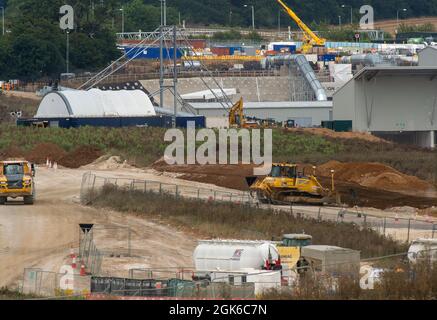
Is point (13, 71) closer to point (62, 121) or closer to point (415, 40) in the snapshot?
point (62, 121)

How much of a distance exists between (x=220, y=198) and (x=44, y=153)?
58.3ft

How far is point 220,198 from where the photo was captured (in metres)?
49.0

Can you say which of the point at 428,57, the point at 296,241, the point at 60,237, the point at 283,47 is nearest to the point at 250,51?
the point at 283,47

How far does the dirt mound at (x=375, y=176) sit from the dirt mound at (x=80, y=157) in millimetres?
A: 11477

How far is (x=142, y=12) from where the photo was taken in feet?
594

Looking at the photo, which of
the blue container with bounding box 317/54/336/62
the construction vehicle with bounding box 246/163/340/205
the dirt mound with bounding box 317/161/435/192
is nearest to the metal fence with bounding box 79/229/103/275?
the construction vehicle with bounding box 246/163/340/205

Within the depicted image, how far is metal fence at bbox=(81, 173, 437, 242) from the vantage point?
3977cm

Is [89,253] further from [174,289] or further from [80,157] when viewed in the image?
[80,157]

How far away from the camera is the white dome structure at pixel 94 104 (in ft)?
266

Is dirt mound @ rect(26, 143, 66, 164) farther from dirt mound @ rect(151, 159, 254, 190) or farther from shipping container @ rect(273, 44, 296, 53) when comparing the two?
shipping container @ rect(273, 44, 296, 53)

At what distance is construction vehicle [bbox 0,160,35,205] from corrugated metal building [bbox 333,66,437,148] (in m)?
30.9

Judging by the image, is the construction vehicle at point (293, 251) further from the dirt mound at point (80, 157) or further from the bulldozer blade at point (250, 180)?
the dirt mound at point (80, 157)
